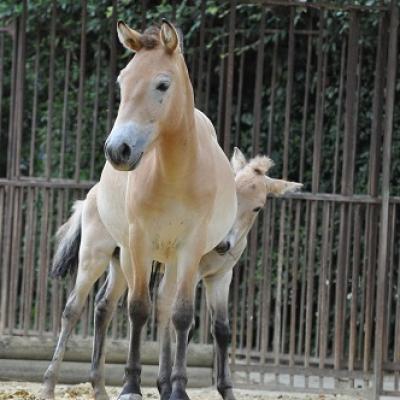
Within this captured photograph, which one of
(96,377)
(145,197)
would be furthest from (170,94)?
(96,377)

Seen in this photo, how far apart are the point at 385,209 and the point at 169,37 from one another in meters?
3.63

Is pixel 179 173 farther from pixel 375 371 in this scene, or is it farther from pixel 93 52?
pixel 93 52

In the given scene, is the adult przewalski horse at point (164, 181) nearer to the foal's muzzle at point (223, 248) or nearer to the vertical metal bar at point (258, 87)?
the foal's muzzle at point (223, 248)

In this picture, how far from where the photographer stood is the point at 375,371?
8859 millimetres

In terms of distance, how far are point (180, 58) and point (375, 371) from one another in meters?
3.90

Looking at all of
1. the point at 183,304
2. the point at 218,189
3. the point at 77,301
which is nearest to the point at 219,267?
the point at 77,301

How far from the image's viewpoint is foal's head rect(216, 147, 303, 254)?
754 cm

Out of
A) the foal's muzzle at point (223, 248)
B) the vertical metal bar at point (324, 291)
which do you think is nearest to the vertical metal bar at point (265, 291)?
the vertical metal bar at point (324, 291)

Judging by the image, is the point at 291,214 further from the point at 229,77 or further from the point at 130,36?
the point at 130,36

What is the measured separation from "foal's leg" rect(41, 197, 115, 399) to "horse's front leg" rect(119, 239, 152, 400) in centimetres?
80

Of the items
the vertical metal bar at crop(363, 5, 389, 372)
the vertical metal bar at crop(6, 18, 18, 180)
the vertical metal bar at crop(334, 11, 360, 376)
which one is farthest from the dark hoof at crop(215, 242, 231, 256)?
the vertical metal bar at crop(6, 18, 18, 180)

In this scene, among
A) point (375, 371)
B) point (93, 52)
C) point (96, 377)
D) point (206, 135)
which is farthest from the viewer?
point (93, 52)

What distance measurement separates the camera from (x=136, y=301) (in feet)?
20.7

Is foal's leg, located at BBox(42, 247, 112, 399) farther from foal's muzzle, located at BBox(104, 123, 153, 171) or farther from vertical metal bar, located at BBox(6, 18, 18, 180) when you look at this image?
foal's muzzle, located at BBox(104, 123, 153, 171)
